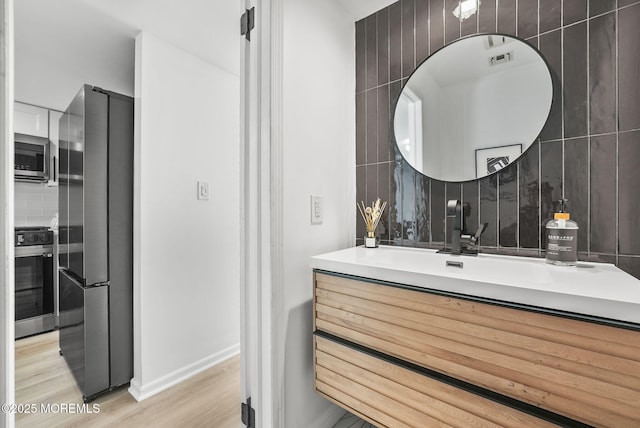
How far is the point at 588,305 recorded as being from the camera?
2.26 ft

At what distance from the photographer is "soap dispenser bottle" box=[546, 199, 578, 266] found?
1030 mm

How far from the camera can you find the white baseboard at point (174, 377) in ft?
5.83

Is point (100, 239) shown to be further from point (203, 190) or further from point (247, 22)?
point (247, 22)

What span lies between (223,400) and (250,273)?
3.29 feet

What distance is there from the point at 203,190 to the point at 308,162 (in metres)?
1.09

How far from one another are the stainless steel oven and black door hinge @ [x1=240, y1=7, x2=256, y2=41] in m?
3.06

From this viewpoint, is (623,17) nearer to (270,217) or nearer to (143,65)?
(270,217)

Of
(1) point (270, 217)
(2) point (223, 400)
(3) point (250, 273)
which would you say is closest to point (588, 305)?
(1) point (270, 217)

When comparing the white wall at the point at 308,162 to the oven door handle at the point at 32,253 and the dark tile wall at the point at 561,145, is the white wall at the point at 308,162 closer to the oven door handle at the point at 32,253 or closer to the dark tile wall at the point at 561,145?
the dark tile wall at the point at 561,145

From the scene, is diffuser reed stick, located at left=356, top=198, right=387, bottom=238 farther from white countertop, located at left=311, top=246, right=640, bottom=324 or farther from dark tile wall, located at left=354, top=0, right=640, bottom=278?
white countertop, located at left=311, top=246, right=640, bottom=324

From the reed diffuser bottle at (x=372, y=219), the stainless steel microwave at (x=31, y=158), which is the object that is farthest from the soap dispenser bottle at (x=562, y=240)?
the stainless steel microwave at (x=31, y=158)

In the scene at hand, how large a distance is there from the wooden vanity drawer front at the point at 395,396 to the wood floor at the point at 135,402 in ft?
2.54

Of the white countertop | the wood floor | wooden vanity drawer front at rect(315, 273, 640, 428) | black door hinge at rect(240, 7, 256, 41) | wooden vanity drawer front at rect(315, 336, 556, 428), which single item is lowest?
the wood floor

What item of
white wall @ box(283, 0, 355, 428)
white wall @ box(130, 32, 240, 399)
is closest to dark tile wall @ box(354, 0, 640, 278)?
white wall @ box(283, 0, 355, 428)
